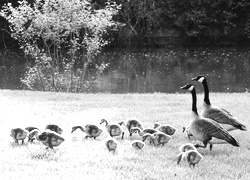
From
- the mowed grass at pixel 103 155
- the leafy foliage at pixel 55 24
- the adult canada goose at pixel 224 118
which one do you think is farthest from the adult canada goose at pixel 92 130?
the leafy foliage at pixel 55 24

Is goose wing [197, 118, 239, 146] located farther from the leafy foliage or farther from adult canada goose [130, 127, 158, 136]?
the leafy foliage

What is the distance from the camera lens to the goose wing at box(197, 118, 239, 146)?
608cm

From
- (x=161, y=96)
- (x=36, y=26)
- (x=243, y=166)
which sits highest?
(x=36, y=26)

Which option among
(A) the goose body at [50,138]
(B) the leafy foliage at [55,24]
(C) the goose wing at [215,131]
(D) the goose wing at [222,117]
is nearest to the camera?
(C) the goose wing at [215,131]

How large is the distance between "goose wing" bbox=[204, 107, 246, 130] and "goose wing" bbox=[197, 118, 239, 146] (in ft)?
2.57

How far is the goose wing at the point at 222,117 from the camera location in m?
6.99

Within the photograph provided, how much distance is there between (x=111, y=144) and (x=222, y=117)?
77.1 inches

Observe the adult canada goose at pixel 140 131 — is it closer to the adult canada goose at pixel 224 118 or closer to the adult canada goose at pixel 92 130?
the adult canada goose at pixel 92 130

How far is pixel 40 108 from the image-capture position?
1046 cm

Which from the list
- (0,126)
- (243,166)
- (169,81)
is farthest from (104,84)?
(243,166)

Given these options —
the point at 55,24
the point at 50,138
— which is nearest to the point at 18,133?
the point at 50,138

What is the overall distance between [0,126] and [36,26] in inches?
324

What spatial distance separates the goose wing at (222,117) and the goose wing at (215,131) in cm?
78

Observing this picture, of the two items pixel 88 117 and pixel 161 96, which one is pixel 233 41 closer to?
pixel 161 96
